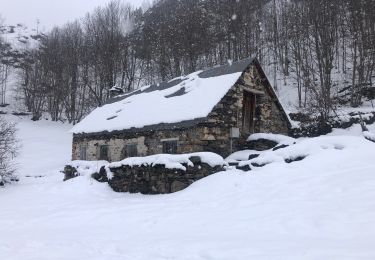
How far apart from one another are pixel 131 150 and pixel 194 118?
4497 mm

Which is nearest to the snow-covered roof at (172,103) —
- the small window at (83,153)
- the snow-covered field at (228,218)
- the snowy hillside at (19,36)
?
the small window at (83,153)

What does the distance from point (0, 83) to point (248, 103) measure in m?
38.5

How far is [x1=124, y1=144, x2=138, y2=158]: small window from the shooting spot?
55.2 feet

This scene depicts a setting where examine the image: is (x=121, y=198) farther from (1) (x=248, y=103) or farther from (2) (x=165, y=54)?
(2) (x=165, y=54)

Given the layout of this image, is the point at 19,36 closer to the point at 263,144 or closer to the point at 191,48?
the point at 191,48

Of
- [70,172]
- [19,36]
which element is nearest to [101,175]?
[70,172]

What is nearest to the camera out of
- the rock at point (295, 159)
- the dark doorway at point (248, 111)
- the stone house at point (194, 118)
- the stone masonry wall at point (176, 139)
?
the rock at point (295, 159)

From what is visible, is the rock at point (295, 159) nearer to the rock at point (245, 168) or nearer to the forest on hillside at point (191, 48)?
the rock at point (245, 168)

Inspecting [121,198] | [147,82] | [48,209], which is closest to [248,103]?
[121,198]

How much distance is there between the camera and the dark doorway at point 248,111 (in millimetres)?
16739

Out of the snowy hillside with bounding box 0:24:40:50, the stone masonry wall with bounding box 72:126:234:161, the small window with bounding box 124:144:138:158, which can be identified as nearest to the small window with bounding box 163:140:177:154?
the stone masonry wall with bounding box 72:126:234:161

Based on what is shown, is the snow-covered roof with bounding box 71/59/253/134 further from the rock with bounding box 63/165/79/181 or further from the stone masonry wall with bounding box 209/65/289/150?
the rock with bounding box 63/165/79/181

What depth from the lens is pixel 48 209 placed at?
32.7 ft

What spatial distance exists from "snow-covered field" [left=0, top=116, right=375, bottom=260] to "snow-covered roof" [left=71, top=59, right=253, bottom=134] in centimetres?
452
